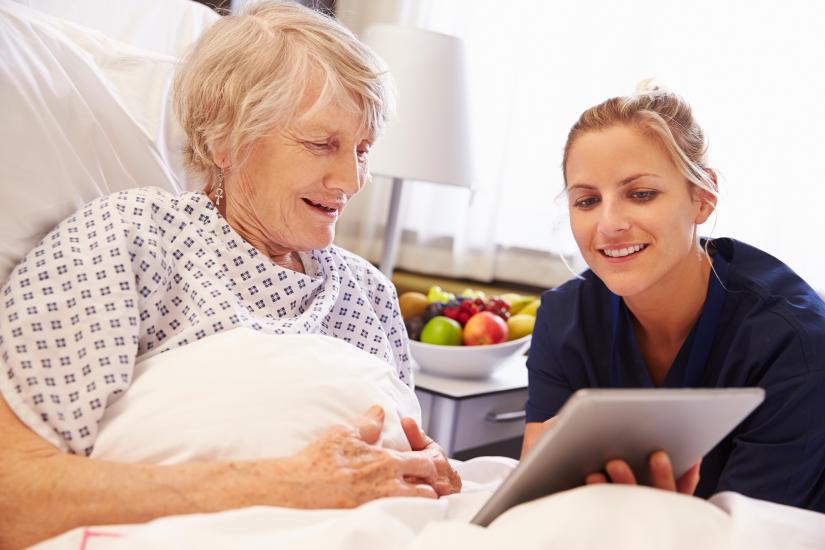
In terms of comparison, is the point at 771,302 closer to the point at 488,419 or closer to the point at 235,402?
the point at 488,419

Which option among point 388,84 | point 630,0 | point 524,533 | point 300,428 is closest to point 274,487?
point 300,428

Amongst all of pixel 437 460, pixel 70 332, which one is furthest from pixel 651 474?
pixel 70 332

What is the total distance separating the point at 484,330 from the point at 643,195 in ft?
2.07

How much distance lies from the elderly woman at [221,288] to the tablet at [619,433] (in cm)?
21

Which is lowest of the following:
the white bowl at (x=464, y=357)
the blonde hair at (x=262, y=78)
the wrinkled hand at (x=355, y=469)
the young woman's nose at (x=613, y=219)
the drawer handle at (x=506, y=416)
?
the drawer handle at (x=506, y=416)

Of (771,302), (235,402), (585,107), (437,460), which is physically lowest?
(437,460)

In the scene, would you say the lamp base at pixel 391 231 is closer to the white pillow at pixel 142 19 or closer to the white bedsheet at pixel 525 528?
the white pillow at pixel 142 19

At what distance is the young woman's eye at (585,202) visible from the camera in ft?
4.75

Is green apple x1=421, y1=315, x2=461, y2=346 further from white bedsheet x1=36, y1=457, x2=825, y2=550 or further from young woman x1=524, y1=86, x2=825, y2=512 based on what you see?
white bedsheet x1=36, y1=457, x2=825, y2=550

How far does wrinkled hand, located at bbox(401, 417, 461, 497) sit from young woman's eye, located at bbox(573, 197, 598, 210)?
1.77 ft

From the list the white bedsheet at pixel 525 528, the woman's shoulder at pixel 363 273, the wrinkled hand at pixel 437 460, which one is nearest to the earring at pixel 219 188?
the woman's shoulder at pixel 363 273

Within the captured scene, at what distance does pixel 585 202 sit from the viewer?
146 cm

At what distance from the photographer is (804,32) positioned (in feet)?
7.26

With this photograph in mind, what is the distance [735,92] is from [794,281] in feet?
3.39
